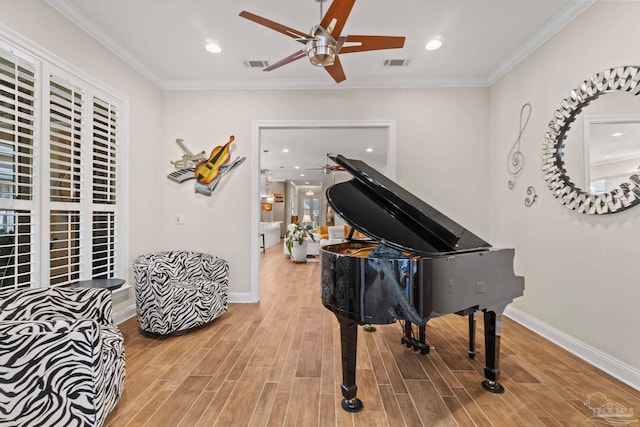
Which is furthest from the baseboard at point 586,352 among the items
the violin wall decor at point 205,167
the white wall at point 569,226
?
the violin wall decor at point 205,167

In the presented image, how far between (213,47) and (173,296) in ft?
8.96

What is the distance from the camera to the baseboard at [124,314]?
3105 mm

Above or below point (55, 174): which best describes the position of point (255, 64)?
above

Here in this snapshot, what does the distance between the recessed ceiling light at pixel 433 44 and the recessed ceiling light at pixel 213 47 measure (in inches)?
90.8

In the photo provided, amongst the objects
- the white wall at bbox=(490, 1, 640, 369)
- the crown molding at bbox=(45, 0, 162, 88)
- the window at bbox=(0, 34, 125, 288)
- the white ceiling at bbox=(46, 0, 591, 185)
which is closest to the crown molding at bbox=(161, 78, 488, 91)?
the white ceiling at bbox=(46, 0, 591, 185)

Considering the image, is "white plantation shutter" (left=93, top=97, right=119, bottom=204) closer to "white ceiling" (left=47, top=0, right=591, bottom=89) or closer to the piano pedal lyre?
"white ceiling" (left=47, top=0, right=591, bottom=89)

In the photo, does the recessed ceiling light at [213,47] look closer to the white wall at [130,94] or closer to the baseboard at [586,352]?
the white wall at [130,94]

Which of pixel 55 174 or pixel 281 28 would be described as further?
pixel 55 174

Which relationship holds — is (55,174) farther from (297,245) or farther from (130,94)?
(297,245)

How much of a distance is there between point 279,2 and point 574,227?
3346 mm

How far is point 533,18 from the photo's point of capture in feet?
8.68

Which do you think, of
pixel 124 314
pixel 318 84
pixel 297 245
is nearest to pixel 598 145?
pixel 318 84

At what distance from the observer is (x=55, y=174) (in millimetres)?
2553

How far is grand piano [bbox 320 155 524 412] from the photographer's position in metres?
1.59
